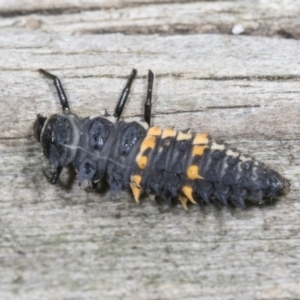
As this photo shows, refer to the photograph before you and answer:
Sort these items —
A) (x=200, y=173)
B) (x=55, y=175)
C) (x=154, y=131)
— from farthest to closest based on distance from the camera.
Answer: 1. (x=55, y=175)
2. (x=154, y=131)
3. (x=200, y=173)

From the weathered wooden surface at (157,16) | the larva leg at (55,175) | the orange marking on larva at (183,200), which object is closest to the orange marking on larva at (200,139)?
the orange marking on larva at (183,200)

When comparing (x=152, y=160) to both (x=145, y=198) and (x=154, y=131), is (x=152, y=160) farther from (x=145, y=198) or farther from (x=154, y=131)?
(x=145, y=198)

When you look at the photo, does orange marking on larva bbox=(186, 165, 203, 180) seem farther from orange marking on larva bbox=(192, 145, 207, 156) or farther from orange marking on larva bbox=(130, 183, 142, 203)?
orange marking on larva bbox=(130, 183, 142, 203)

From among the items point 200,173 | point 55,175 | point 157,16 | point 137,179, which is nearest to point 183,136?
point 200,173

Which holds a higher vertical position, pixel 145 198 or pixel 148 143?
pixel 148 143

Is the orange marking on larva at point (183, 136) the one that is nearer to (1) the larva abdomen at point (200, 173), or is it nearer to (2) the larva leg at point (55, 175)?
(1) the larva abdomen at point (200, 173)
